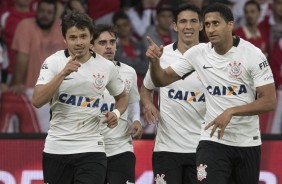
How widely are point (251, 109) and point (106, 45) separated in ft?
6.93

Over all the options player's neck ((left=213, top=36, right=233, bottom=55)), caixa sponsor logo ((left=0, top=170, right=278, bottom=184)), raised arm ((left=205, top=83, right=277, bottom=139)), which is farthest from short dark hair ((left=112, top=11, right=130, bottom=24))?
raised arm ((left=205, top=83, right=277, bottom=139))

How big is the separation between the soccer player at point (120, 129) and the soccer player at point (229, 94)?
1047mm

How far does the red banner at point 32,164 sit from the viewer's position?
10492mm

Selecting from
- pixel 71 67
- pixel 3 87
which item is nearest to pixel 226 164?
pixel 71 67

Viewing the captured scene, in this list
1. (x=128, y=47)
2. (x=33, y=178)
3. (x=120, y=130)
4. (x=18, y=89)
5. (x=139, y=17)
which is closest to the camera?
(x=120, y=130)

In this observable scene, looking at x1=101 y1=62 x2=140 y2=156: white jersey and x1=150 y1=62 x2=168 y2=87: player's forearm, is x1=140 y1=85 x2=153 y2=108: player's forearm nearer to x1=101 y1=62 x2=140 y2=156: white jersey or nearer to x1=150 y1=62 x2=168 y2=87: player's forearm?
x1=101 y1=62 x2=140 y2=156: white jersey

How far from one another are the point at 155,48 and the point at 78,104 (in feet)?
2.76

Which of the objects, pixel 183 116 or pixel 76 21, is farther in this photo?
pixel 183 116

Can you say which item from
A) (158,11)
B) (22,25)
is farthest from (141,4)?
(22,25)

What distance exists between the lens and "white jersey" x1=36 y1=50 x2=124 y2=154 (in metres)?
8.34

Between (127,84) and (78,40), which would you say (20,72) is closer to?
(127,84)

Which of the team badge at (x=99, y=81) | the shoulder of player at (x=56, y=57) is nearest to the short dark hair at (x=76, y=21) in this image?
the shoulder of player at (x=56, y=57)

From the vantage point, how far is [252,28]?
13406 millimetres

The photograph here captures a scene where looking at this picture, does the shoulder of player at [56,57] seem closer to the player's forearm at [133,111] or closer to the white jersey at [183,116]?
the white jersey at [183,116]
